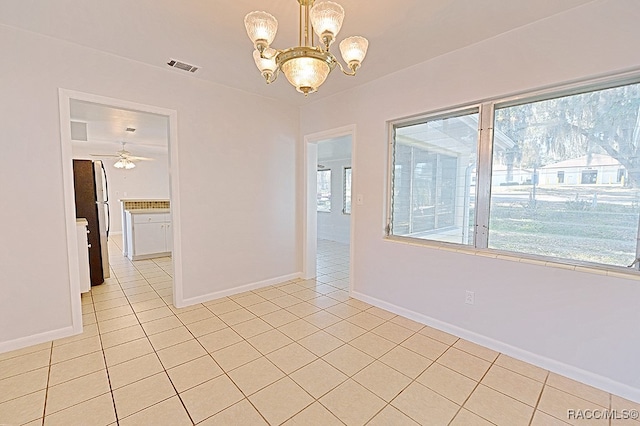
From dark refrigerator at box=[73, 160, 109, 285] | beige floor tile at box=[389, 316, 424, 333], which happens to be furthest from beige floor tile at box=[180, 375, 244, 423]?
dark refrigerator at box=[73, 160, 109, 285]

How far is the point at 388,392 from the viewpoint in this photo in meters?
1.88

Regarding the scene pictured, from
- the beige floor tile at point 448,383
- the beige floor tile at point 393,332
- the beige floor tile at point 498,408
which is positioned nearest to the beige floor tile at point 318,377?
the beige floor tile at point 448,383

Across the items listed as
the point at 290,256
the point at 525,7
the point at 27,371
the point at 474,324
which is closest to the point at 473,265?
the point at 474,324

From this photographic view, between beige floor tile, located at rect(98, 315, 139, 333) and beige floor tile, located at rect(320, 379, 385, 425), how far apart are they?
2170mm

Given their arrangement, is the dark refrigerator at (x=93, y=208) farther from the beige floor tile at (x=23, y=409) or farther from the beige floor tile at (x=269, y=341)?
the beige floor tile at (x=269, y=341)

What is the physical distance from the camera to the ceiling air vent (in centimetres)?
281

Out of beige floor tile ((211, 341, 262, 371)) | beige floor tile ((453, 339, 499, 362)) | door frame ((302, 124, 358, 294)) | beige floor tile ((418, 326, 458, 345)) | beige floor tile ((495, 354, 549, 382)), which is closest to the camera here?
beige floor tile ((495, 354, 549, 382))

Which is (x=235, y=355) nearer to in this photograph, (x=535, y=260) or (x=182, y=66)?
(x=535, y=260)

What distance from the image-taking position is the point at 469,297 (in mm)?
2547

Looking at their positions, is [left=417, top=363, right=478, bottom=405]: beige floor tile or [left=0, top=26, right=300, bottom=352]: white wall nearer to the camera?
[left=417, top=363, right=478, bottom=405]: beige floor tile

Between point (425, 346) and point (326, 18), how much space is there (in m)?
2.52

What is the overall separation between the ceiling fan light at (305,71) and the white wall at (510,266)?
5.38 ft

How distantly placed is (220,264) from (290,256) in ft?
3.55

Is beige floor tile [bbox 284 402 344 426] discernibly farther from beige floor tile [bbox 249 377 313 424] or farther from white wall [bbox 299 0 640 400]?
white wall [bbox 299 0 640 400]
